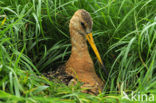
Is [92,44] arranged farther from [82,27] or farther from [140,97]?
[140,97]

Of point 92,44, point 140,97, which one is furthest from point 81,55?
point 140,97

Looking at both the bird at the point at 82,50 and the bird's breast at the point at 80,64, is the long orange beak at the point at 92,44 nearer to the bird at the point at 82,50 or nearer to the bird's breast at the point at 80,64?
the bird at the point at 82,50

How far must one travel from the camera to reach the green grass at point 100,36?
117 inches

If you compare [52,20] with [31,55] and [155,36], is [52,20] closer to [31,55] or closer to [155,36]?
[31,55]

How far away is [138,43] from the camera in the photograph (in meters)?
2.96

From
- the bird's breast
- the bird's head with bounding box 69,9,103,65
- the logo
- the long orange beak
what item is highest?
the bird's head with bounding box 69,9,103,65

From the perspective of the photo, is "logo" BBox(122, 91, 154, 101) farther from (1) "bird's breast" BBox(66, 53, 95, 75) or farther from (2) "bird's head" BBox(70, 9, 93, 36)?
(2) "bird's head" BBox(70, 9, 93, 36)

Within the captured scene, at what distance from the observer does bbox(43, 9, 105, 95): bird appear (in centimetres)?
329

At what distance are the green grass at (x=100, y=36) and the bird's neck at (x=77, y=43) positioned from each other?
0.36 ft

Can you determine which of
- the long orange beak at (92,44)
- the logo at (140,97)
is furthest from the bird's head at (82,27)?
the logo at (140,97)

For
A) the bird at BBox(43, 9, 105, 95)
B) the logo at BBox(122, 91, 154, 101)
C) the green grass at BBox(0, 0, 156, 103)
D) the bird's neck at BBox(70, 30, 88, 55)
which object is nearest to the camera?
the logo at BBox(122, 91, 154, 101)

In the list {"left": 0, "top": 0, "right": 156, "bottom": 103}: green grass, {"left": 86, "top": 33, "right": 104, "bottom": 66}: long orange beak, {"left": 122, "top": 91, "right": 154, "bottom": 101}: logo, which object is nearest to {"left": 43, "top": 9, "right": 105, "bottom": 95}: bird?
{"left": 86, "top": 33, "right": 104, "bottom": 66}: long orange beak

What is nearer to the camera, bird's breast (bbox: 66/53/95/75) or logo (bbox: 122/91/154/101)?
logo (bbox: 122/91/154/101)

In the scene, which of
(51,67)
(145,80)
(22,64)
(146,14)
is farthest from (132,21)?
(22,64)
